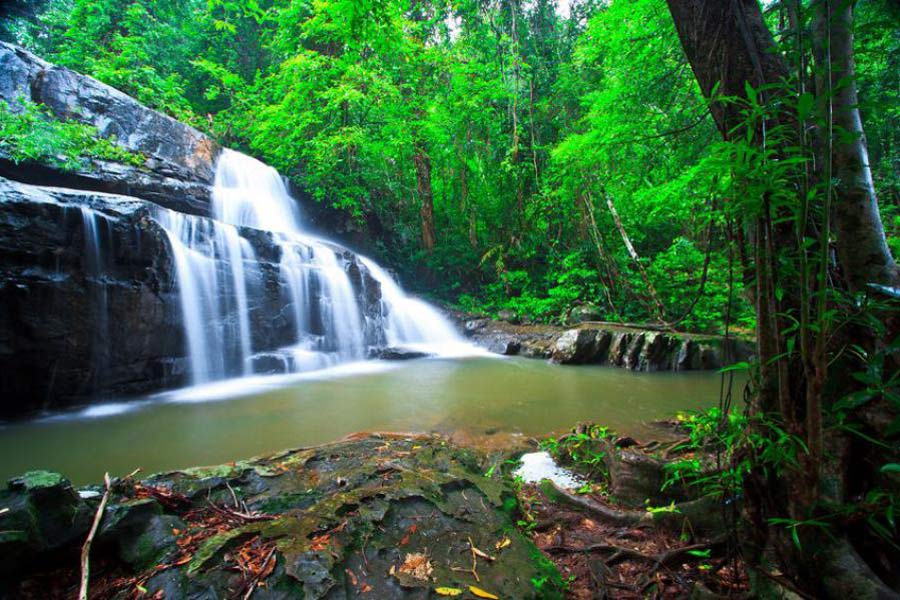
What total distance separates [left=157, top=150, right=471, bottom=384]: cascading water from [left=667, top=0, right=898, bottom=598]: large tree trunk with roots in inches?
359

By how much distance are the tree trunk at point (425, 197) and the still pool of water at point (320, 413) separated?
898 cm

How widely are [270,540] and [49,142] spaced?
954cm

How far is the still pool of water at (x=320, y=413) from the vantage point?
4.45m

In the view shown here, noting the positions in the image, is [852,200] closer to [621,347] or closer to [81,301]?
[621,347]

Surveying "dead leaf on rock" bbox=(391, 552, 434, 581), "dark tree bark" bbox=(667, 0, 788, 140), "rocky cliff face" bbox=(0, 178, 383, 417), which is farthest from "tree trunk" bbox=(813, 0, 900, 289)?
"rocky cliff face" bbox=(0, 178, 383, 417)

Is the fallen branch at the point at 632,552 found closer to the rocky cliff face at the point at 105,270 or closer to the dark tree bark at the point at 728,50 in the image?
the dark tree bark at the point at 728,50

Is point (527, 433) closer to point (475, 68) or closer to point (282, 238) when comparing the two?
point (282, 238)

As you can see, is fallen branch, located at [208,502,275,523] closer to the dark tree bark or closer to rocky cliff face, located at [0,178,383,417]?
A: the dark tree bark

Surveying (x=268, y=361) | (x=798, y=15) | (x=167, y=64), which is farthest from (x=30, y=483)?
(x=167, y=64)

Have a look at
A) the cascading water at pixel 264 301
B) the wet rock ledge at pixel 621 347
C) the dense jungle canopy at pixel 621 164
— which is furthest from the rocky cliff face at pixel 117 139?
the wet rock ledge at pixel 621 347

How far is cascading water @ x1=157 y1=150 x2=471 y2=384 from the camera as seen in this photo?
8375 millimetres

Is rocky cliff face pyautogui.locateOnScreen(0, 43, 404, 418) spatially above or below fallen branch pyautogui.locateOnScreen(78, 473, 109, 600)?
above

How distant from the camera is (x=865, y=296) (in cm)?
143

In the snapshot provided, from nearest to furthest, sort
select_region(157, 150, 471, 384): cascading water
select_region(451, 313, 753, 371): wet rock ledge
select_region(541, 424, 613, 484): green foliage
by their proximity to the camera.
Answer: select_region(541, 424, 613, 484): green foliage, select_region(157, 150, 471, 384): cascading water, select_region(451, 313, 753, 371): wet rock ledge
